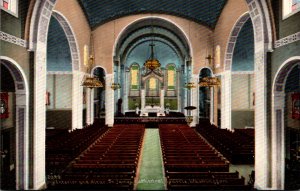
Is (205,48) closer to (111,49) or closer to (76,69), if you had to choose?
(111,49)

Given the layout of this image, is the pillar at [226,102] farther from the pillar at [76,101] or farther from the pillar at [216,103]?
the pillar at [76,101]

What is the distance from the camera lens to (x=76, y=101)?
61.3 ft

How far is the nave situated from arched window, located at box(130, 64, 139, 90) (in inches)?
787

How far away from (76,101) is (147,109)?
35.4 ft

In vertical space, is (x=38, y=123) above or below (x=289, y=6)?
below

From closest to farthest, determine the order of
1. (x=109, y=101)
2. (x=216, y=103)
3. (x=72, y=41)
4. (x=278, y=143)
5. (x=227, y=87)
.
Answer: (x=278, y=143) → (x=72, y=41) → (x=227, y=87) → (x=216, y=103) → (x=109, y=101)

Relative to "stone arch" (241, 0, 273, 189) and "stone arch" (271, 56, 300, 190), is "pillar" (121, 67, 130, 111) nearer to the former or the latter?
"stone arch" (241, 0, 273, 189)

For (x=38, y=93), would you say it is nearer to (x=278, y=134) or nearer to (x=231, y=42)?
(x=278, y=134)

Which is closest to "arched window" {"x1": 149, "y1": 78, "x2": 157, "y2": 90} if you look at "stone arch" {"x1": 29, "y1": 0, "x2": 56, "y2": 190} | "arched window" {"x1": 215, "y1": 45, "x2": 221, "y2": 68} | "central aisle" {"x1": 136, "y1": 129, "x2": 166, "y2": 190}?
"arched window" {"x1": 215, "y1": 45, "x2": 221, "y2": 68}

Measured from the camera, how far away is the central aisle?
9531 mm

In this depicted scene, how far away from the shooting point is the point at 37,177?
348 inches

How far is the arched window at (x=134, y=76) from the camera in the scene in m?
36.0

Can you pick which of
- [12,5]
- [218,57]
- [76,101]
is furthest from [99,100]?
[12,5]

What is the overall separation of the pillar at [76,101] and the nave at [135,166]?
285 centimetres
